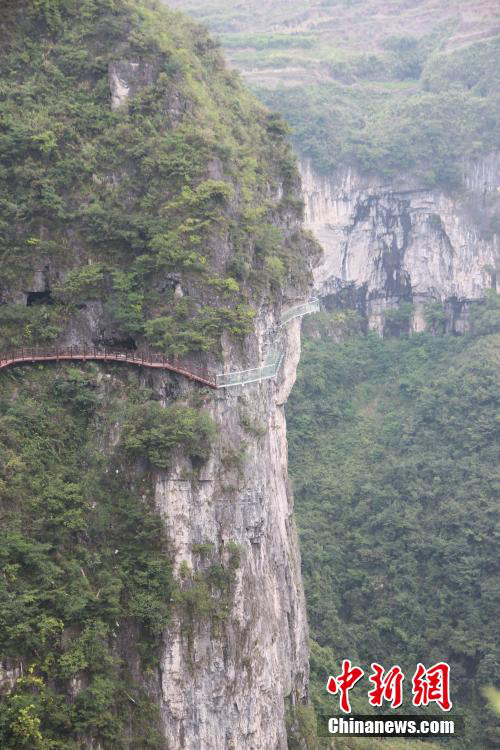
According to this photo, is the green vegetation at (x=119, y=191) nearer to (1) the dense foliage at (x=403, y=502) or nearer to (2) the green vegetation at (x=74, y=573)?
(2) the green vegetation at (x=74, y=573)

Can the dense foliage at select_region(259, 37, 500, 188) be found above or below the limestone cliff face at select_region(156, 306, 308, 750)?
above

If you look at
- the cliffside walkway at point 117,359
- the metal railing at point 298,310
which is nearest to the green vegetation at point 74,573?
the cliffside walkway at point 117,359

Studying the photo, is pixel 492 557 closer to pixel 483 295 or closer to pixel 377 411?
pixel 377 411

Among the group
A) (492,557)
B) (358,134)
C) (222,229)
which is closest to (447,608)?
(492,557)

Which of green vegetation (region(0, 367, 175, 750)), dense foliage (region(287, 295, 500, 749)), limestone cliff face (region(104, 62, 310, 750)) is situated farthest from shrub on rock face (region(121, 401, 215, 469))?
dense foliage (region(287, 295, 500, 749))

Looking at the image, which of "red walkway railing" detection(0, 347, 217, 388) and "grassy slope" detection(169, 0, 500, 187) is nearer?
"red walkway railing" detection(0, 347, 217, 388)

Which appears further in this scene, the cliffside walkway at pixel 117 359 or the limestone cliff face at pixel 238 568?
the cliffside walkway at pixel 117 359

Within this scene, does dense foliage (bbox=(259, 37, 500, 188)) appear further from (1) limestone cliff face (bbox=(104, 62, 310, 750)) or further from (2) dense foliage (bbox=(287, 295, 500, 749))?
(1) limestone cliff face (bbox=(104, 62, 310, 750))
